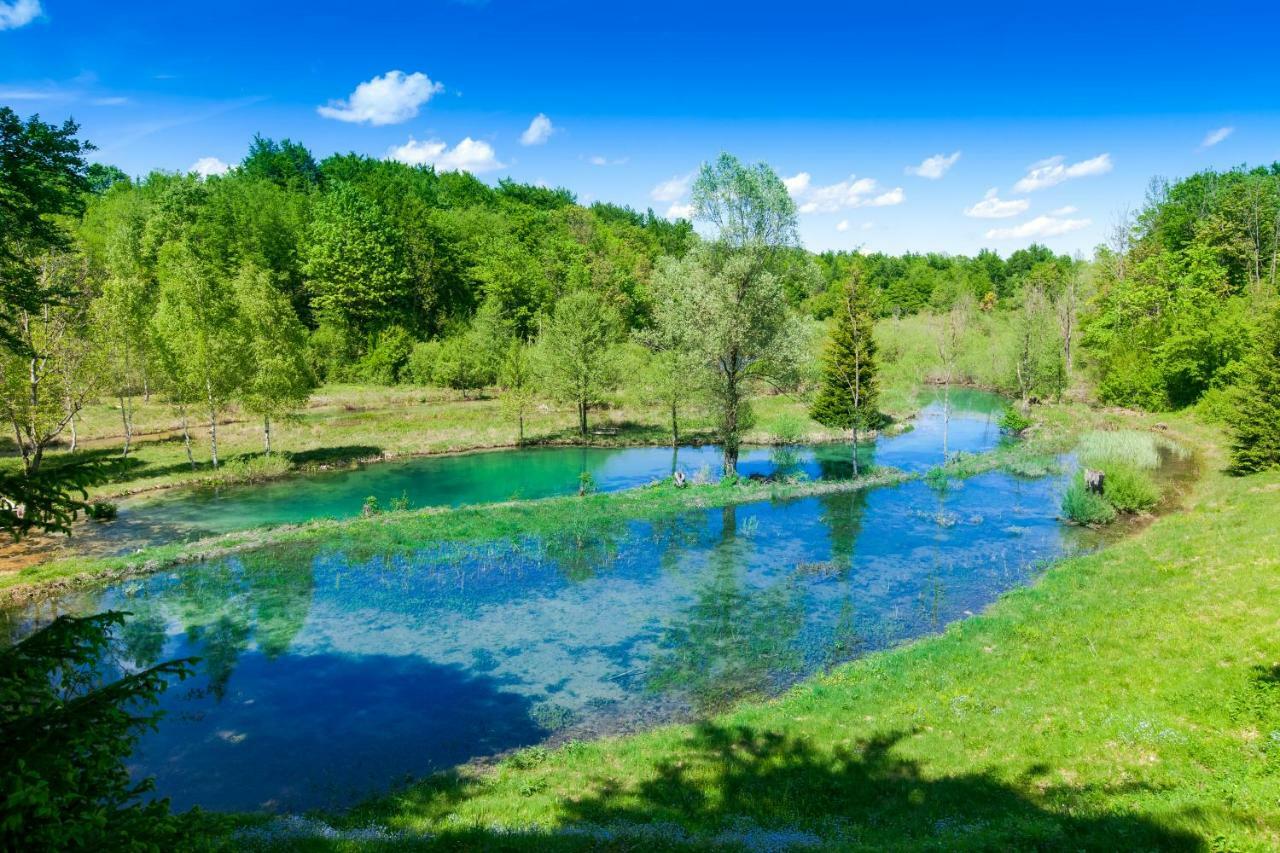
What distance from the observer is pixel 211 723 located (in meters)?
16.4

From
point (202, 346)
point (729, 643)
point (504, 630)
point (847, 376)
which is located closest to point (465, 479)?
point (202, 346)

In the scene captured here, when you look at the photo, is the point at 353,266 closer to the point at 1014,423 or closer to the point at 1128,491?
the point at 1014,423

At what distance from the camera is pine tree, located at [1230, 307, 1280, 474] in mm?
35125

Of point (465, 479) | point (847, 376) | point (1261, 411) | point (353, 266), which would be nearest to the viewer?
point (1261, 411)

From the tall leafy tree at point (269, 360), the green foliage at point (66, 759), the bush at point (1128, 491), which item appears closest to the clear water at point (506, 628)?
the bush at point (1128, 491)

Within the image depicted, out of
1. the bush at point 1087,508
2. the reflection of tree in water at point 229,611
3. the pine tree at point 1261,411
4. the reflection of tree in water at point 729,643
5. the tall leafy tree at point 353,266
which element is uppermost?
the tall leafy tree at point 353,266

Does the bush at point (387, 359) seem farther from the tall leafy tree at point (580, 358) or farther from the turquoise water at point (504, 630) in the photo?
the turquoise water at point (504, 630)

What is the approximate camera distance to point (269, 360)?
44.6m

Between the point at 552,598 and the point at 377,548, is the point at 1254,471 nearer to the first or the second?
the point at 552,598

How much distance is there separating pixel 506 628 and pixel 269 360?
3243 centimetres

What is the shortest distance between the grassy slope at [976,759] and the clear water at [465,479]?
958 inches

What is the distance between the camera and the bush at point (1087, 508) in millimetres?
31766

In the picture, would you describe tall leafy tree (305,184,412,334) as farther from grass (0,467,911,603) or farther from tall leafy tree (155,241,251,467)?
grass (0,467,911,603)

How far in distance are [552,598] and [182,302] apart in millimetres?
35443
